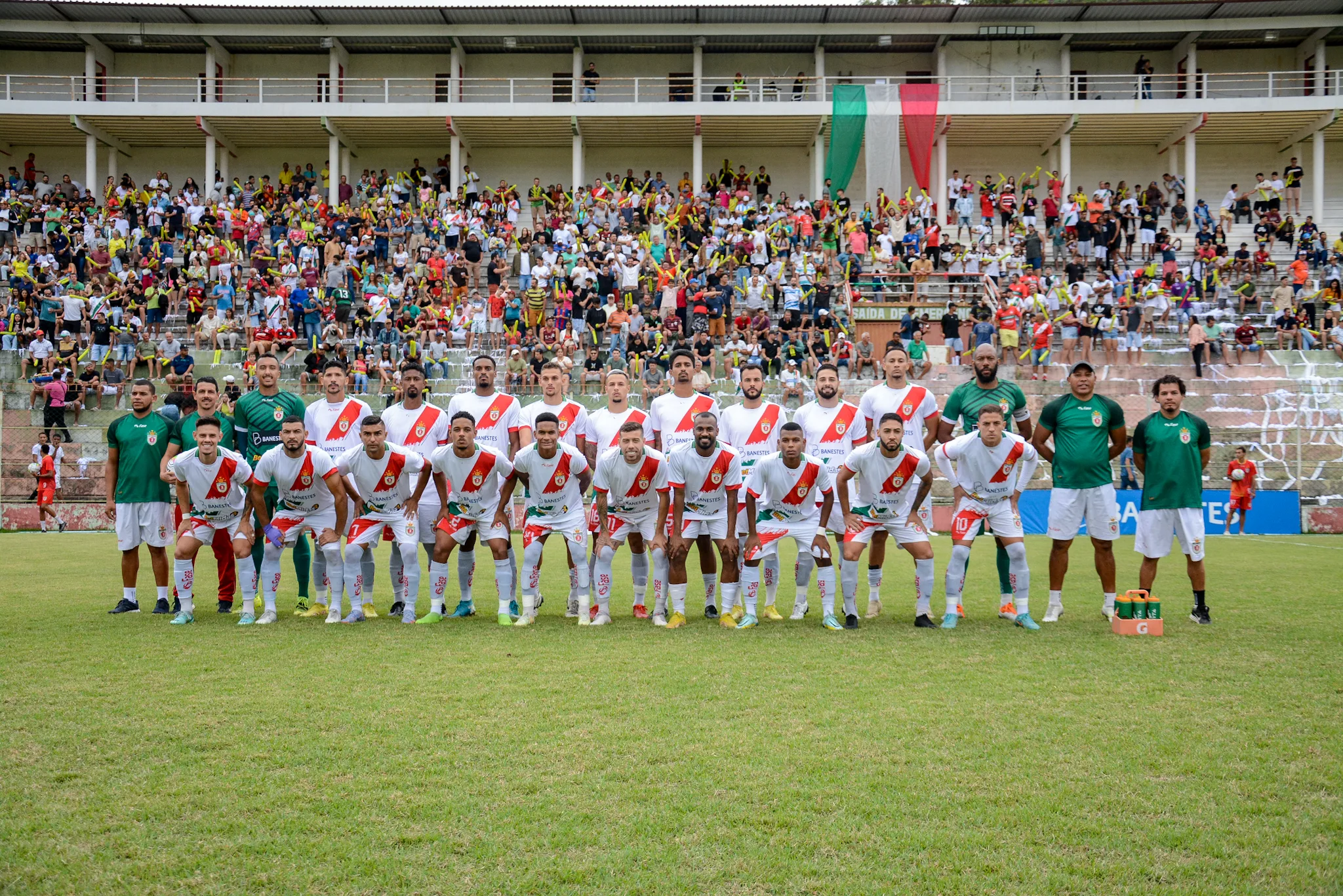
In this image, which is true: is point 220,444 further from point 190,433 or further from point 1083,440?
point 1083,440

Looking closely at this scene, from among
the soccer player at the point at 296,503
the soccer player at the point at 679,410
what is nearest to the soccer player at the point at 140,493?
the soccer player at the point at 296,503

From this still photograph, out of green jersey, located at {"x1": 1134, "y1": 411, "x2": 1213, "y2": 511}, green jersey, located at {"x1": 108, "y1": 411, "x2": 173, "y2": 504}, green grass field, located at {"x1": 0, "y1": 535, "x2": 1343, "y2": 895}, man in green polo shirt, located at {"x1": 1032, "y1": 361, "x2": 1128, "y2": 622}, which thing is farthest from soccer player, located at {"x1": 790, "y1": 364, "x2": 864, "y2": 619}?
green jersey, located at {"x1": 108, "y1": 411, "x2": 173, "y2": 504}

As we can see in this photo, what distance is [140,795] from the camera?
4.95 meters

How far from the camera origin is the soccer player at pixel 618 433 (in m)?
10.6

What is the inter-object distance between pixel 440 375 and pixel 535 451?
58.1 feet

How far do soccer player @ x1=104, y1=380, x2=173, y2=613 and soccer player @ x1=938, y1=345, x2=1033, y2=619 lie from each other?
316 inches

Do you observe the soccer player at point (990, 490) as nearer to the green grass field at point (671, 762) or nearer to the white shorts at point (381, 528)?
the green grass field at point (671, 762)

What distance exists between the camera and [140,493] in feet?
36.2

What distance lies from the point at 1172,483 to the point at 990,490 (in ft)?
5.73

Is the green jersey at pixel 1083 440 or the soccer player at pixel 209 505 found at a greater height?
the green jersey at pixel 1083 440

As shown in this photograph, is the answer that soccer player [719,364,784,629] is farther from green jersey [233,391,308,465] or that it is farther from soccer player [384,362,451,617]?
green jersey [233,391,308,465]

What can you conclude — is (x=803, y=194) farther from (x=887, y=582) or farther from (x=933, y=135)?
(x=887, y=582)

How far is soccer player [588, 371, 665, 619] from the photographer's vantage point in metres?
10.6

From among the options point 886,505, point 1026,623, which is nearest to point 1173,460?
point 1026,623
